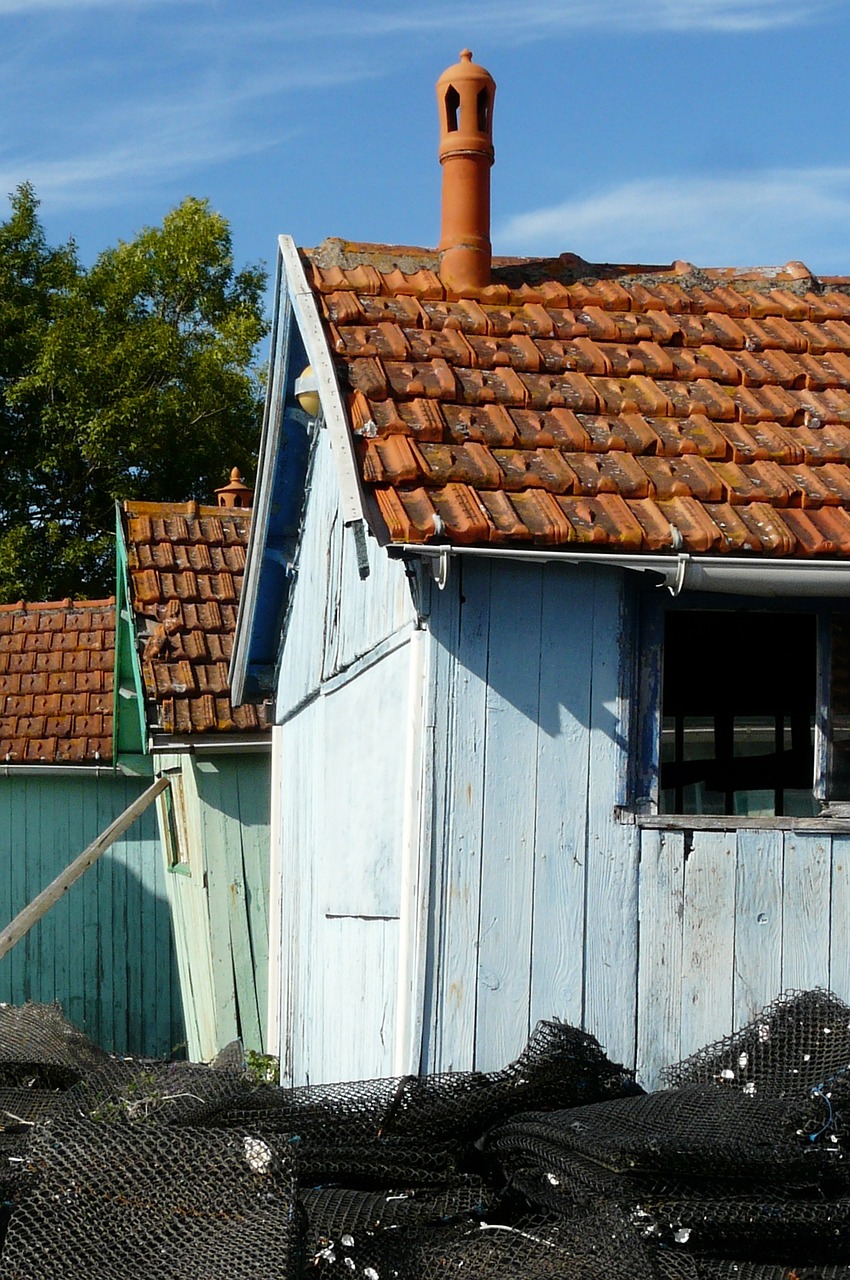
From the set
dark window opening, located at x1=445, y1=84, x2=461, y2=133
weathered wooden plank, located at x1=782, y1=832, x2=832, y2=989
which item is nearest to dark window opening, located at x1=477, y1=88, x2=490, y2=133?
dark window opening, located at x1=445, y1=84, x2=461, y2=133

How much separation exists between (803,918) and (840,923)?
14 centimetres

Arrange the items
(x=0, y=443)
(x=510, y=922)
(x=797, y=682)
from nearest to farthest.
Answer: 1. (x=510, y=922)
2. (x=797, y=682)
3. (x=0, y=443)

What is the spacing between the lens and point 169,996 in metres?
12.8

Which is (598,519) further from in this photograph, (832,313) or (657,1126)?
(832,313)

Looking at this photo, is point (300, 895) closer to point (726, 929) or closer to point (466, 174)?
point (726, 929)

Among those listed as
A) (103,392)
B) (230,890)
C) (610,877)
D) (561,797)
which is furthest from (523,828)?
(103,392)

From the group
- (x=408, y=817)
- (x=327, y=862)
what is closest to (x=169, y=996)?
(x=327, y=862)

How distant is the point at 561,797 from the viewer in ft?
17.5

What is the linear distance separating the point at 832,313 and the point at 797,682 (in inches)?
84.5

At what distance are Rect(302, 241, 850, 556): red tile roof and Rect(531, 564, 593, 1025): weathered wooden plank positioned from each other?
323 mm

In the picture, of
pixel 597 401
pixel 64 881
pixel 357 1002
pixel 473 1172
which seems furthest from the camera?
pixel 64 881

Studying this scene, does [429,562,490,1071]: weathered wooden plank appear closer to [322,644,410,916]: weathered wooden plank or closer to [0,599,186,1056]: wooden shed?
[322,644,410,916]: weathered wooden plank

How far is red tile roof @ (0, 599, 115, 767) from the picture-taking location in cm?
1335

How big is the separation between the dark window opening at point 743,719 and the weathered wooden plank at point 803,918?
1.36 feet
